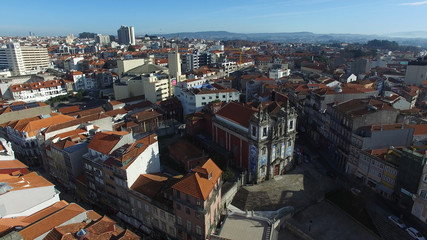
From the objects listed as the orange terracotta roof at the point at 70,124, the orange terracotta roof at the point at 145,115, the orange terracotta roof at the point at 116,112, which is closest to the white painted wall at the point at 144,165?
the orange terracotta roof at the point at 70,124

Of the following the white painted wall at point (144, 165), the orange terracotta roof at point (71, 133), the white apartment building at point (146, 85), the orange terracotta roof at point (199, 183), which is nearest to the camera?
Answer: the orange terracotta roof at point (199, 183)

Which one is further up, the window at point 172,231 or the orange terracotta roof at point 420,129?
the orange terracotta roof at point 420,129

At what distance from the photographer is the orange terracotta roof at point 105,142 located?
135 feet

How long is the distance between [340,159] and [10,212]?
175ft

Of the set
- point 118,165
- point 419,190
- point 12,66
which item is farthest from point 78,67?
point 419,190

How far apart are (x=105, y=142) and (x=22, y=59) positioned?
5668 inches

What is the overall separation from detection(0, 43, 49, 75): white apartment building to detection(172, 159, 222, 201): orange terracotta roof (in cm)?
14932

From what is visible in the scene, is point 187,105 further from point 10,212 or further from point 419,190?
point 419,190

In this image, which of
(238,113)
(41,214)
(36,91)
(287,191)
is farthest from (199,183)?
(36,91)

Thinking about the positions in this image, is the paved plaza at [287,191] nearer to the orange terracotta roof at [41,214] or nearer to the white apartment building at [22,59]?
the orange terracotta roof at [41,214]

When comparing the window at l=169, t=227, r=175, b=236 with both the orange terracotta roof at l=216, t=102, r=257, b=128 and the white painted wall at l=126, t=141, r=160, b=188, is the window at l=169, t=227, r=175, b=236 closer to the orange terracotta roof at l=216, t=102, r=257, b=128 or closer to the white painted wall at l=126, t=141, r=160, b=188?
the white painted wall at l=126, t=141, r=160, b=188

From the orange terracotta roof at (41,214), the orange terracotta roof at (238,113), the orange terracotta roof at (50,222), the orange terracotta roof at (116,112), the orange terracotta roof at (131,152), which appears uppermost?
the orange terracotta roof at (238,113)

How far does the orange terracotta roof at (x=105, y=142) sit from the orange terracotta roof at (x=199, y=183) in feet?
47.2

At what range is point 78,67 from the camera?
157 m
